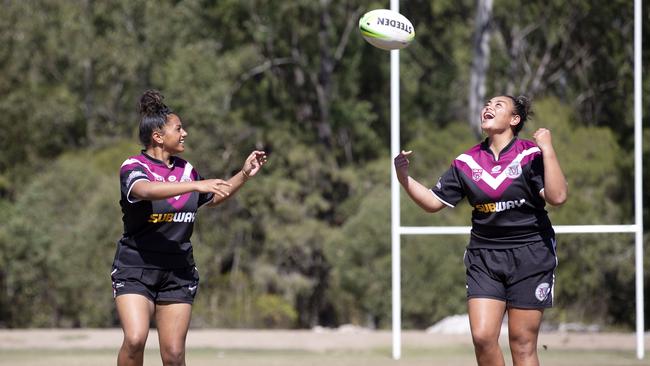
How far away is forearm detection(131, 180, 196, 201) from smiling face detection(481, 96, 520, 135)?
6.08ft

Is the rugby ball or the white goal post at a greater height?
the rugby ball

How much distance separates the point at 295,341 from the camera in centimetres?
1383

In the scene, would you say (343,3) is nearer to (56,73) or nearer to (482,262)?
(56,73)

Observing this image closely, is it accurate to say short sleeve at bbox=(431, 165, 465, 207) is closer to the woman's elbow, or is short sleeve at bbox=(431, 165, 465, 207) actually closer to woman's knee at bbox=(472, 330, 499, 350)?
the woman's elbow

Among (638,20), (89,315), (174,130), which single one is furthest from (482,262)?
(89,315)

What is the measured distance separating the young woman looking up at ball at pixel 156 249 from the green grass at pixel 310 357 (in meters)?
4.52

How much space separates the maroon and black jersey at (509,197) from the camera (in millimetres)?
6324

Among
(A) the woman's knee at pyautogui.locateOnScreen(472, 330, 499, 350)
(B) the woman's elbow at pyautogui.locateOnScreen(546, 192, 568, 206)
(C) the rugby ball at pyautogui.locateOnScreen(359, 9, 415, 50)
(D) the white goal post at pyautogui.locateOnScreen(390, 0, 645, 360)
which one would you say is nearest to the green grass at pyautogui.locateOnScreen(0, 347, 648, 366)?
(D) the white goal post at pyautogui.locateOnScreen(390, 0, 645, 360)

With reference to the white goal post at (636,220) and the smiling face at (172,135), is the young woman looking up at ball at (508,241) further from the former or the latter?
the white goal post at (636,220)

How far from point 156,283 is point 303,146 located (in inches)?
781

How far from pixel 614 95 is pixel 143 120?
19.5m

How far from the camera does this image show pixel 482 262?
643 cm

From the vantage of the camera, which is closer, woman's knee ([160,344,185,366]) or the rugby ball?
woman's knee ([160,344,185,366])

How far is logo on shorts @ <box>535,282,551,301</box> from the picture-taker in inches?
248
